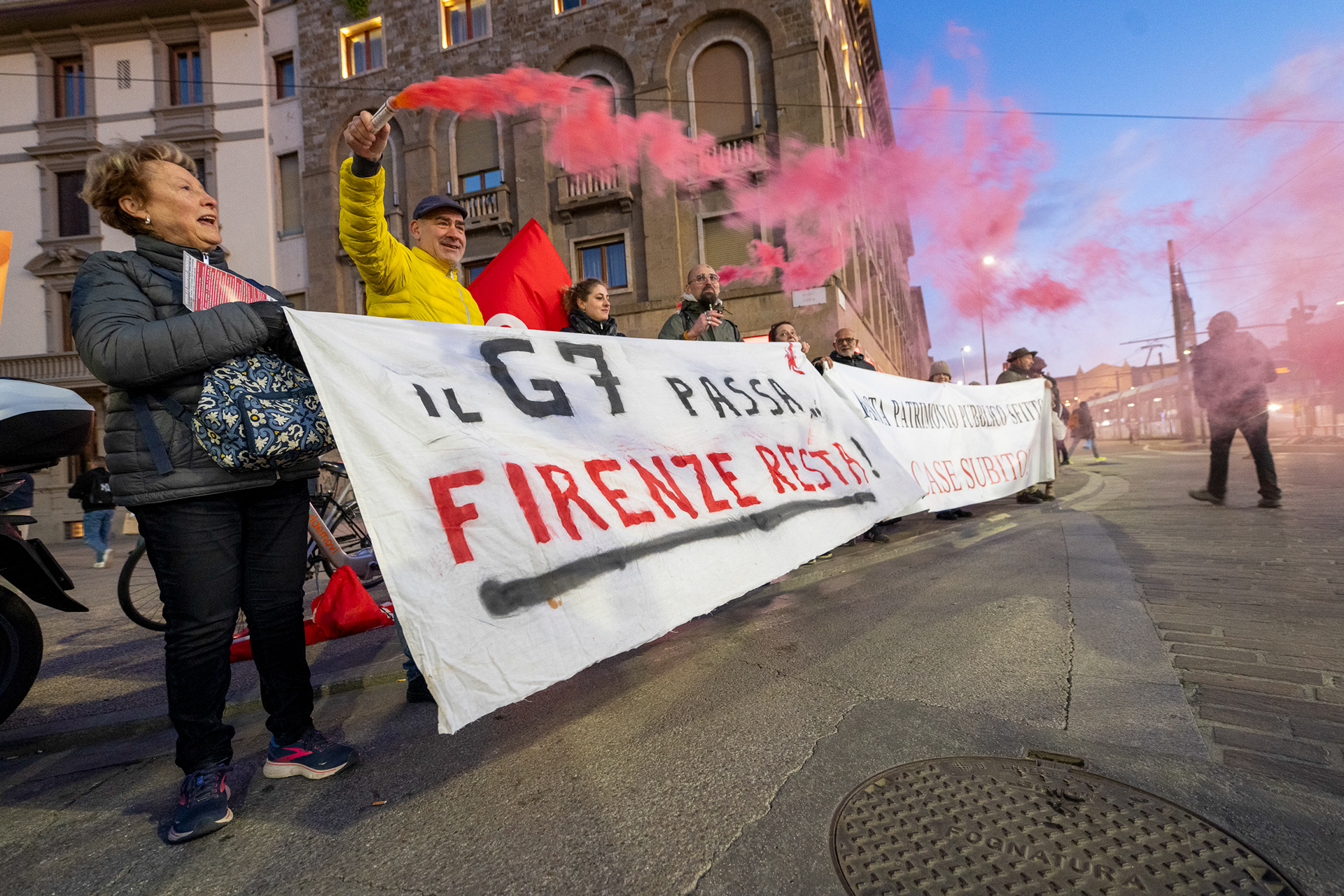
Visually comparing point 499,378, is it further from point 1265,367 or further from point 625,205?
point 625,205

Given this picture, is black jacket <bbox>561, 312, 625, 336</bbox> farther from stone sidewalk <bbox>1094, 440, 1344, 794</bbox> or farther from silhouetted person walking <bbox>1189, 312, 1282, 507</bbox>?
Result: silhouetted person walking <bbox>1189, 312, 1282, 507</bbox>

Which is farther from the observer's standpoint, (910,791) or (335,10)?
(335,10)

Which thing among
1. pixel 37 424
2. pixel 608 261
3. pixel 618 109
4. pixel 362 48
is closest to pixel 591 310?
pixel 37 424

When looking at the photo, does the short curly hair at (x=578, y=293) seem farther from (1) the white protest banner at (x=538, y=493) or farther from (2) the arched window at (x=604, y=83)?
(2) the arched window at (x=604, y=83)

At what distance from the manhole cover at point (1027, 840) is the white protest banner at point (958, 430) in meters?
2.83

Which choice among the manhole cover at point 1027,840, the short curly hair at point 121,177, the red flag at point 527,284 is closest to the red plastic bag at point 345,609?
the short curly hair at point 121,177

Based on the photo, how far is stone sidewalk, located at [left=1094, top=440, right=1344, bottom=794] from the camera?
6.36 ft

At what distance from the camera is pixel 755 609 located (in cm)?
373

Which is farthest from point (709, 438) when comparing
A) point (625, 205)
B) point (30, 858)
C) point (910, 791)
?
point (625, 205)

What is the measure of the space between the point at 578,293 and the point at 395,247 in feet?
4.98

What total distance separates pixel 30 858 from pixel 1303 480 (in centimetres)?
1259

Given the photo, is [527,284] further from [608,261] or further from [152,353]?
[608,261]

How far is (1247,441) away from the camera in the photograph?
20.0 ft

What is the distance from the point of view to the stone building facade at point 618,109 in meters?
14.7
